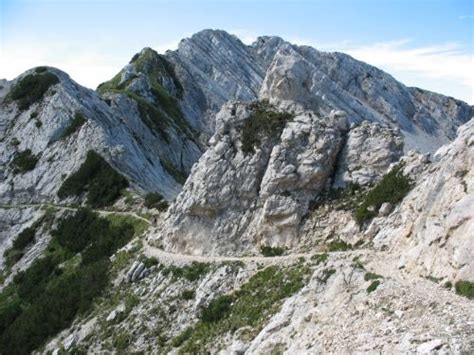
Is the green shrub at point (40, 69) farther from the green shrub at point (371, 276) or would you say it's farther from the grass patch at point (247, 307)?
the green shrub at point (371, 276)

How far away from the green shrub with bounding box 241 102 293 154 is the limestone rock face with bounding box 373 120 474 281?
1254 cm

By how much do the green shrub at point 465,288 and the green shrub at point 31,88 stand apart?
2730 inches

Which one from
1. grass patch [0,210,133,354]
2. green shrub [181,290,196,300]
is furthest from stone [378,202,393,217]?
grass patch [0,210,133,354]

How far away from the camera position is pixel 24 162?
70.3 m

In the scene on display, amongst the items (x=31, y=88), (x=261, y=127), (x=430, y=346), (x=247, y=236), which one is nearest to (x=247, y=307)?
(x=247, y=236)

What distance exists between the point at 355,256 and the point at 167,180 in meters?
52.2

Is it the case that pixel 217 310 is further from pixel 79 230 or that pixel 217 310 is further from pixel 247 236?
pixel 79 230

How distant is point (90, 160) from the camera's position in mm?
65250

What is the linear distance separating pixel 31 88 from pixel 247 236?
181 ft

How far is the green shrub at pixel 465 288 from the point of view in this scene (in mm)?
20594

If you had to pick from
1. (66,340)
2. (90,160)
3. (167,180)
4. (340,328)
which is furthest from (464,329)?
(167,180)

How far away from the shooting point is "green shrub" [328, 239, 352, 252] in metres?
32.1

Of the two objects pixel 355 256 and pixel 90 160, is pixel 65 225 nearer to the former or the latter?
pixel 90 160

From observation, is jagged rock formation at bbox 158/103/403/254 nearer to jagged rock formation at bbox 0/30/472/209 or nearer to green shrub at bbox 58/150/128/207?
jagged rock formation at bbox 0/30/472/209
